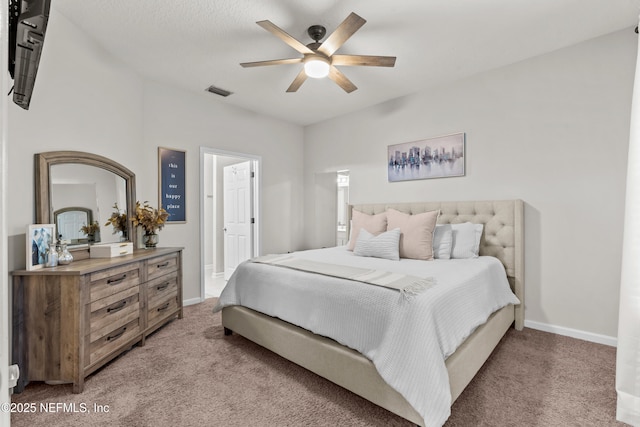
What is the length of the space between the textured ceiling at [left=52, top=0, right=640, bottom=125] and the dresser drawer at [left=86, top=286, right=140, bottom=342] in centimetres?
213

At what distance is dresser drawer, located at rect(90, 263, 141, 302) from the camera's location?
2080mm

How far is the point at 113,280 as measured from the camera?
7.41 feet

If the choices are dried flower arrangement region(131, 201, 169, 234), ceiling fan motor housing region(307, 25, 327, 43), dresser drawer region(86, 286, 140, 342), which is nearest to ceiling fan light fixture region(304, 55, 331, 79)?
ceiling fan motor housing region(307, 25, 327, 43)

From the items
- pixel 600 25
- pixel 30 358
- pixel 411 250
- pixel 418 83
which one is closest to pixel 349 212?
pixel 411 250

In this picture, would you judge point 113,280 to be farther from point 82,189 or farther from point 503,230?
point 503,230

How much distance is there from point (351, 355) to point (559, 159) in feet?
8.55

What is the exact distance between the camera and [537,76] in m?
2.88

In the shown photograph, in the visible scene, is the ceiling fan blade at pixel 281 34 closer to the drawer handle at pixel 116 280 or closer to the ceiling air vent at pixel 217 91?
the ceiling air vent at pixel 217 91

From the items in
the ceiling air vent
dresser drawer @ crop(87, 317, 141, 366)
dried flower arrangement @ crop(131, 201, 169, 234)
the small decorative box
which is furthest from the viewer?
the ceiling air vent

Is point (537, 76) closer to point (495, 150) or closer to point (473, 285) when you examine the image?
point (495, 150)

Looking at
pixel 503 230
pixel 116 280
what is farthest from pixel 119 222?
pixel 503 230

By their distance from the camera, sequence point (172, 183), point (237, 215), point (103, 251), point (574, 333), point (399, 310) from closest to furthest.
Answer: point (399, 310)
point (103, 251)
point (574, 333)
point (172, 183)
point (237, 215)

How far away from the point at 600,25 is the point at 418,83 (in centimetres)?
153

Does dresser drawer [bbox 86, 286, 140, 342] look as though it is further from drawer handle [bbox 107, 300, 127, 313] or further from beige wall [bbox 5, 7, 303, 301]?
beige wall [bbox 5, 7, 303, 301]
